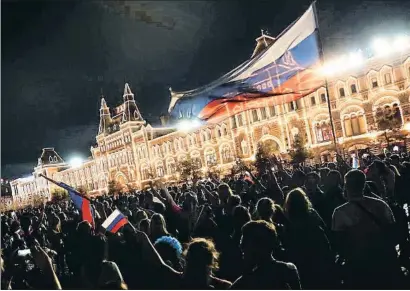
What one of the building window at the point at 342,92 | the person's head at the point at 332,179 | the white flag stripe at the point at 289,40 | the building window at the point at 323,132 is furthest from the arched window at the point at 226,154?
the person's head at the point at 332,179

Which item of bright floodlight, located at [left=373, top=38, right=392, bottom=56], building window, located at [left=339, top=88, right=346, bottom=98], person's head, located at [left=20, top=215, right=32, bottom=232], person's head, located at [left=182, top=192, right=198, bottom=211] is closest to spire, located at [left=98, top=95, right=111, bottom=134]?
person's head, located at [left=20, top=215, right=32, bottom=232]

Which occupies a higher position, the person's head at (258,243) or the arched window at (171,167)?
the arched window at (171,167)

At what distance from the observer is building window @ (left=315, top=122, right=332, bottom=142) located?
9.97m

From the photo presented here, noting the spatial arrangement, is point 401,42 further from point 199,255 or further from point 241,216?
point 199,255

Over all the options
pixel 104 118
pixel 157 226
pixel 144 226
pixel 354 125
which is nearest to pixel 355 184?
pixel 157 226

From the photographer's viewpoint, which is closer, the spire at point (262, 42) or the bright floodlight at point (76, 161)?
the spire at point (262, 42)

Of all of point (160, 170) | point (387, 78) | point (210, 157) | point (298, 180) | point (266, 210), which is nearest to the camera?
point (266, 210)

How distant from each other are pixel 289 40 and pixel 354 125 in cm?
730

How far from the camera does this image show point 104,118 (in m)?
6.98

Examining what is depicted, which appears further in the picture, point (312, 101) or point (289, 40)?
point (312, 101)

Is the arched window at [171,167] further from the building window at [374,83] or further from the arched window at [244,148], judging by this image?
the building window at [374,83]

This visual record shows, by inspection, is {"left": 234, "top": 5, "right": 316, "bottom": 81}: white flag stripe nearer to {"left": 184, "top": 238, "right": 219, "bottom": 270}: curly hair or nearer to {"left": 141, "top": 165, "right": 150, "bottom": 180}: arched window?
{"left": 141, "top": 165, "right": 150, "bottom": 180}: arched window

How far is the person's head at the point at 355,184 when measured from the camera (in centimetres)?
217

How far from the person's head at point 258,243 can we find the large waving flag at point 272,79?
355 centimetres
